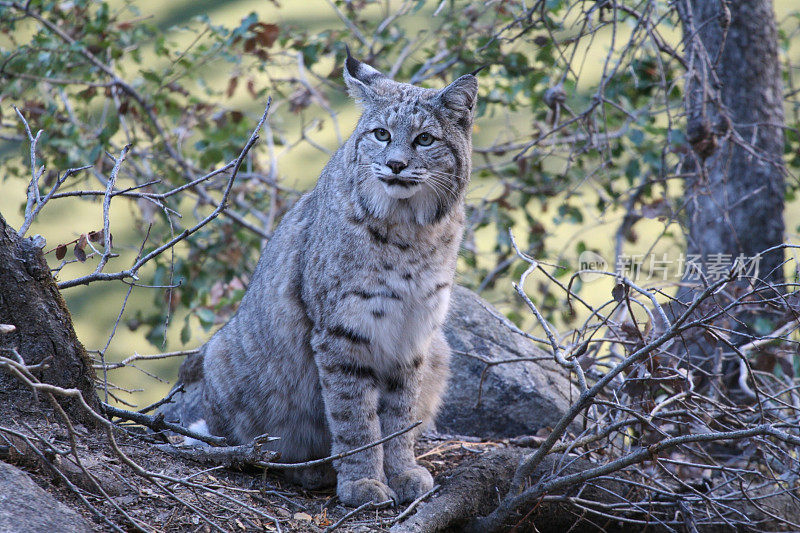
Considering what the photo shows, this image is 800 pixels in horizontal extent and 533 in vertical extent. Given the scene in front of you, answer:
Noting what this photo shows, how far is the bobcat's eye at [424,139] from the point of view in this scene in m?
2.93

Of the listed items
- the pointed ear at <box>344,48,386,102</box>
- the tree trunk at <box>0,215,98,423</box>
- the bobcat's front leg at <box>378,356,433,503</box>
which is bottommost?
the bobcat's front leg at <box>378,356,433,503</box>

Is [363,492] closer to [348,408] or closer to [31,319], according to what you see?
[348,408]

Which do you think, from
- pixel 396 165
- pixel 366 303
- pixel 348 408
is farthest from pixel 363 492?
pixel 396 165

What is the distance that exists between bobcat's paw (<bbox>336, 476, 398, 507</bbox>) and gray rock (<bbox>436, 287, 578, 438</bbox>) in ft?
3.23

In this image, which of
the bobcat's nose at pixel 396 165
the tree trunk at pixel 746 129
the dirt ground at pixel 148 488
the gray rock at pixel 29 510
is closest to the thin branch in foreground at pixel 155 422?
the dirt ground at pixel 148 488

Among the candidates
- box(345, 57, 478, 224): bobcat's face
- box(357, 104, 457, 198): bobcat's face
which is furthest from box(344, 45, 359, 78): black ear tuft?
box(357, 104, 457, 198): bobcat's face

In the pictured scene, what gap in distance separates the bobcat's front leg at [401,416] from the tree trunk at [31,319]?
1.20 m

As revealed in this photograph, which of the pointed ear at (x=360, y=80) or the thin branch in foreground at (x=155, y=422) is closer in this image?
the thin branch in foreground at (x=155, y=422)

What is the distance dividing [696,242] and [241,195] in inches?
129

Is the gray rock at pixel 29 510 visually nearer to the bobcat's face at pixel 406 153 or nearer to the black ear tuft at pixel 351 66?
the bobcat's face at pixel 406 153

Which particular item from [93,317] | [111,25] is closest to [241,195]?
[111,25]

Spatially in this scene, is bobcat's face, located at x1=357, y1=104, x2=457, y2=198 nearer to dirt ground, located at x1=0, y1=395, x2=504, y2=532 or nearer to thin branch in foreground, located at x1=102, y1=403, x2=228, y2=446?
thin branch in foreground, located at x1=102, y1=403, x2=228, y2=446

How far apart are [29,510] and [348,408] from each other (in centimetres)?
127

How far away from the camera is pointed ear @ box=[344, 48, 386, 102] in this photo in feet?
10.0
